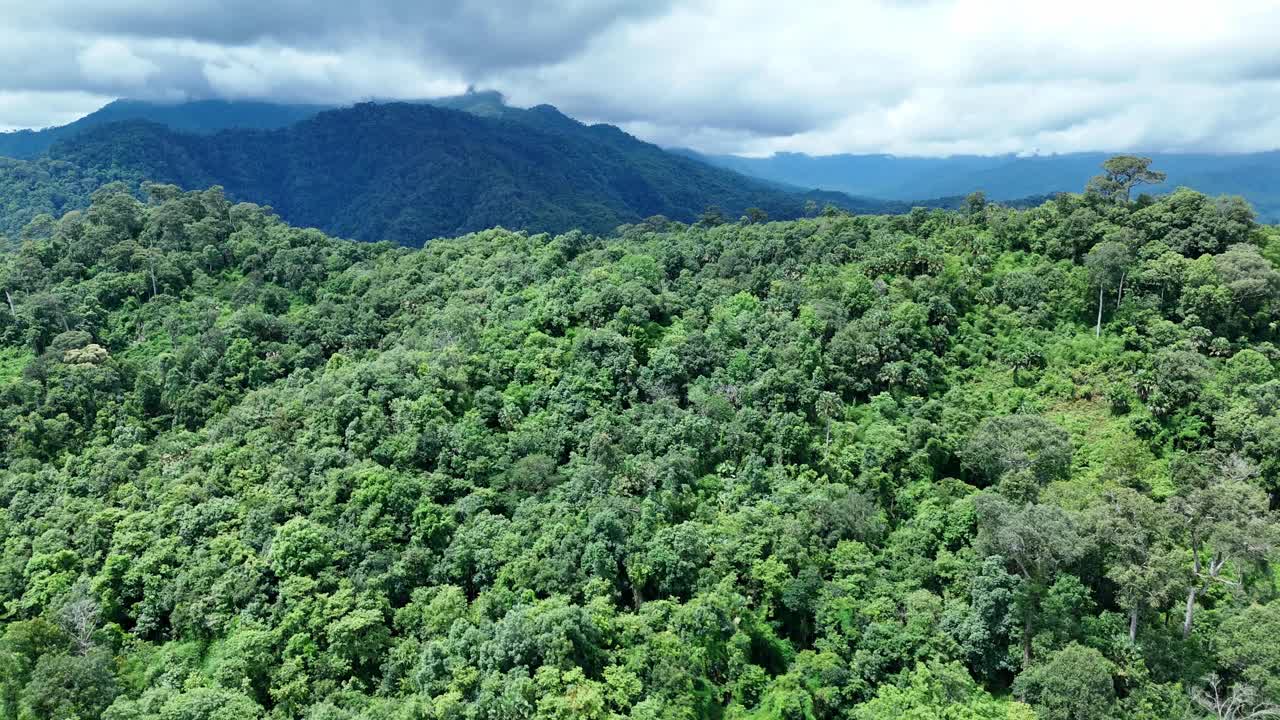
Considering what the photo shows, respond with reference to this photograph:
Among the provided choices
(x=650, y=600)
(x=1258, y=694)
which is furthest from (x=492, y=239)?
(x=1258, y=694)

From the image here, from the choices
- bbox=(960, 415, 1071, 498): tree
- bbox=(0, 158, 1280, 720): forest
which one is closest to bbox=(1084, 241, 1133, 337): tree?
bbox=(0, 158, 1280, 720): forest

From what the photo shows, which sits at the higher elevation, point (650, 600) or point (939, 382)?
point (939, 382)

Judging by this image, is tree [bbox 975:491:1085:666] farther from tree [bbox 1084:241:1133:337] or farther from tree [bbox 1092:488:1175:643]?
tree [bbox 1084:241:1133:337]

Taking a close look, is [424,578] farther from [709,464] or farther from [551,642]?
[709,464]

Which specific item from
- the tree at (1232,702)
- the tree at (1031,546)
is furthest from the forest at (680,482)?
the tree at (1232,702)

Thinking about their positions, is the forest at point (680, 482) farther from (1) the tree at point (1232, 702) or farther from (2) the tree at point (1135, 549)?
(1) the tree at point (1232, 702)
